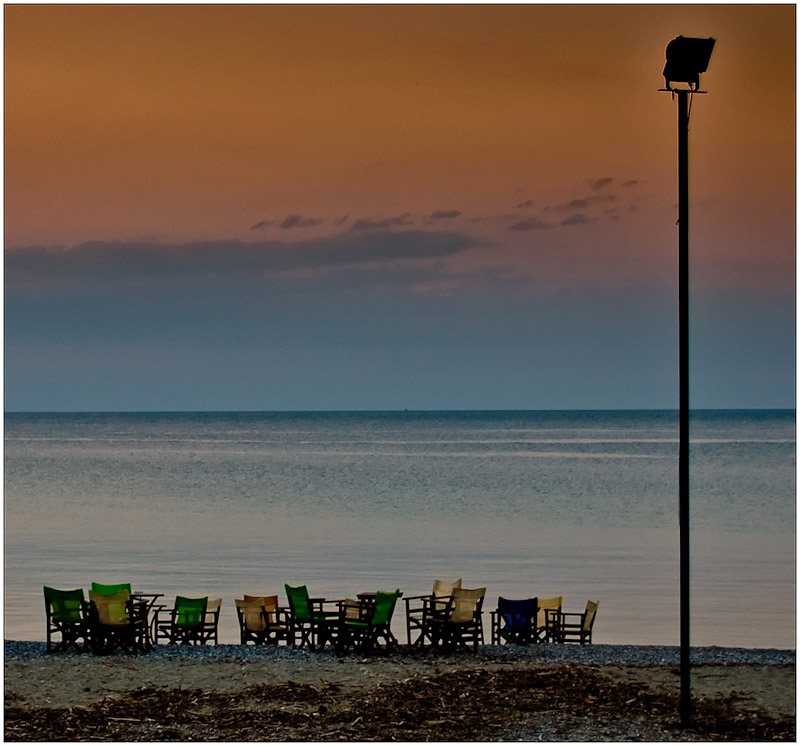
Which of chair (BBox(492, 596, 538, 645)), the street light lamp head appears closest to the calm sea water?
chair (BBox(492, 596, 538, 645))

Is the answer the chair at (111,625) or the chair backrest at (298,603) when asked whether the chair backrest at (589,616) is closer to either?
the chair backrest at (298,603)

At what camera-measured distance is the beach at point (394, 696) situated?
9.09 metres

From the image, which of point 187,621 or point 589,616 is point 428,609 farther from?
point 187,621

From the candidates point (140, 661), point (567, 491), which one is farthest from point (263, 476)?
point (140, 661)

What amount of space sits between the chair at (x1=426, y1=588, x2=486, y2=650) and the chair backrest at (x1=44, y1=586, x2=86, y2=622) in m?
4.03

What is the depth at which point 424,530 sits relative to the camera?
35.3 meters

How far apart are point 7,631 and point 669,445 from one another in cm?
8458

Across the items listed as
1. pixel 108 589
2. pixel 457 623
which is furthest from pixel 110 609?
pixel 457 623

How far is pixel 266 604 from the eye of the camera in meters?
14.3

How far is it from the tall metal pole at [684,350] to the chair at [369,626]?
14.4ft

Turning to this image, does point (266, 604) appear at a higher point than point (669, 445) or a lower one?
lower

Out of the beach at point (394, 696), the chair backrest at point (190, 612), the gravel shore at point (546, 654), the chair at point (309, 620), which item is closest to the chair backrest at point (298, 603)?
the chair at point (309, 620)

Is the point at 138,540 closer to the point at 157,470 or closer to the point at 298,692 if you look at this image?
the point at 298,692

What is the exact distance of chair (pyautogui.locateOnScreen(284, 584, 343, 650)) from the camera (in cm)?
1297
